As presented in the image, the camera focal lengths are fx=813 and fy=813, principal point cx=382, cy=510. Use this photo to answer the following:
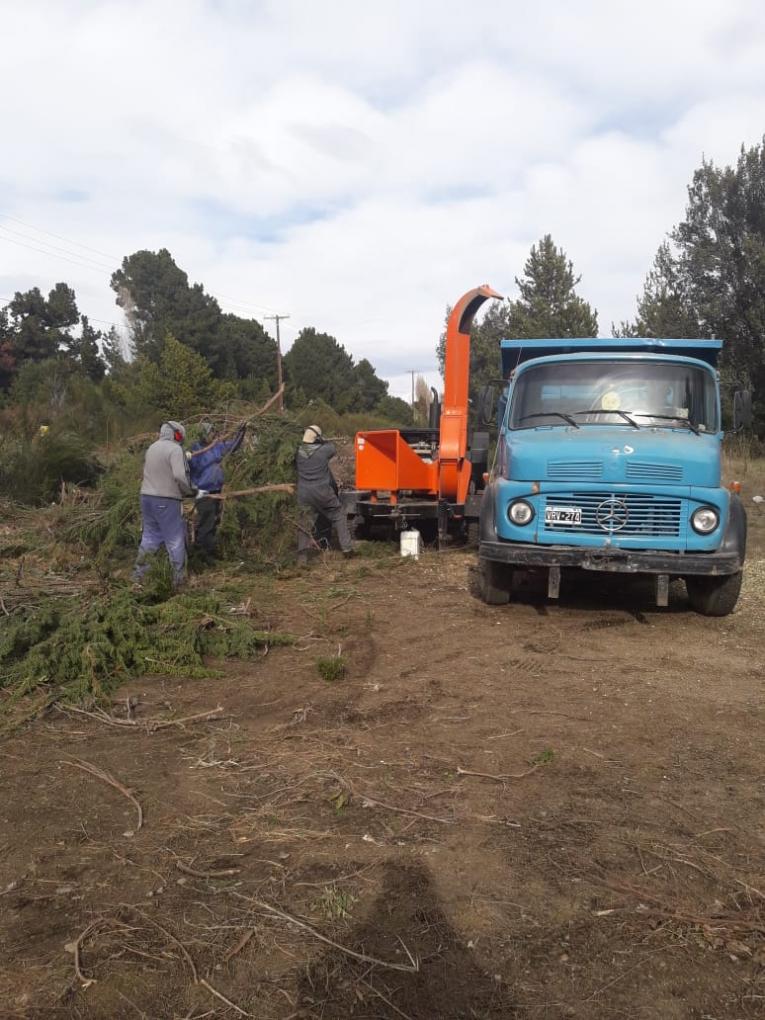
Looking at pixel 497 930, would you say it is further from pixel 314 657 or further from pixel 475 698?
pixel 314 657

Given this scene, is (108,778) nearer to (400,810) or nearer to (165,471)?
(400,810)

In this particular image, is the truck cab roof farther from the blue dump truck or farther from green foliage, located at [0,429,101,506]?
green foliage, located at [0,429,101,506]

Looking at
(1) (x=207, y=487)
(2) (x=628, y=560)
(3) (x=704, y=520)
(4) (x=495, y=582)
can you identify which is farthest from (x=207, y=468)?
(3) (x=704, y=520)

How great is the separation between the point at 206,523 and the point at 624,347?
5063 mm

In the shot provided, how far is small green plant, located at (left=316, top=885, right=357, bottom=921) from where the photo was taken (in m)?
2.94

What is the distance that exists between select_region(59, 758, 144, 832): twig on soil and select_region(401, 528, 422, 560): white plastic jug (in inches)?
254

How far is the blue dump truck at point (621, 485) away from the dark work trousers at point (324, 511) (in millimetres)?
3077

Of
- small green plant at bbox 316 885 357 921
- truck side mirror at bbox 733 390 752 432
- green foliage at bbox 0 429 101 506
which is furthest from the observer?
green foliage at bbox 0 429 101 506

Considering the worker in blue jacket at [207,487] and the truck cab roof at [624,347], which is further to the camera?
the worker in blue jacket at [207,487]

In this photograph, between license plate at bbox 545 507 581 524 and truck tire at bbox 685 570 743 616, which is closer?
license plate at bbox 545 507 581 524

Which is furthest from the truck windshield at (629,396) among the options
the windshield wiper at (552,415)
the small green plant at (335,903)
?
the small green plant at (335,903)

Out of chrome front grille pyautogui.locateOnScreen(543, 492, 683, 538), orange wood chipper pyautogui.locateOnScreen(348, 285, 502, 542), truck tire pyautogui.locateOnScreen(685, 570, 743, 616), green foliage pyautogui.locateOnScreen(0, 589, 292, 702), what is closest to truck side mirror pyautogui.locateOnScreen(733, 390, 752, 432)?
truck tire pyautogui.locateOnScreen(685, 570, 743, 616)

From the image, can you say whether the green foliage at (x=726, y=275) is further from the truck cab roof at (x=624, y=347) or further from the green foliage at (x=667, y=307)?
the truck cab roof at (x=624, y=347)

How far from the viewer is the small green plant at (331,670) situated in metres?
5.71
